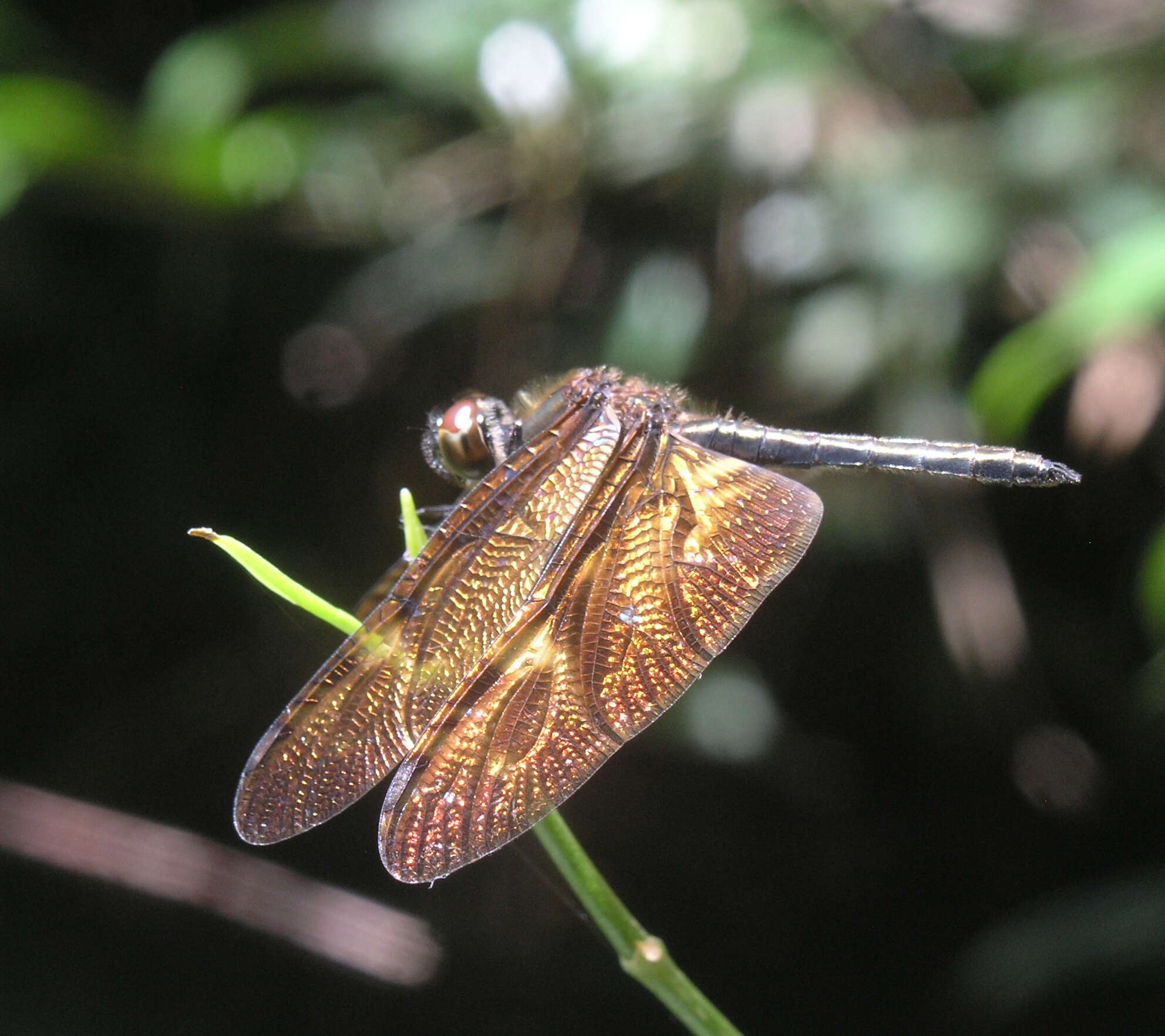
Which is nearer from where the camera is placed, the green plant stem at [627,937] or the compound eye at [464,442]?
the green plant stem at [627,937]

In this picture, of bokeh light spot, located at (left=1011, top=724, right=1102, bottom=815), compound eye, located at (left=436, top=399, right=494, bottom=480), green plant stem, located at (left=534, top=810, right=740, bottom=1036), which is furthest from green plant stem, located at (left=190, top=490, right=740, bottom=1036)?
bokeh light spot, located at (left=1011, top=724, right=1102, bottom=815)

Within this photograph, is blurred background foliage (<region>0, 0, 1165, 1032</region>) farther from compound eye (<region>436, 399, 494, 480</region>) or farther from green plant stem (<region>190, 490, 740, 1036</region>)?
green plant stem (<region>190, 490, 740, 1036</region>)

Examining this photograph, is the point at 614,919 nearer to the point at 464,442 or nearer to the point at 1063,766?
the point at 464,442

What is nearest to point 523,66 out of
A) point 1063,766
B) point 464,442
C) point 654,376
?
point 654,376

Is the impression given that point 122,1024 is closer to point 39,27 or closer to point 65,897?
point 65,897

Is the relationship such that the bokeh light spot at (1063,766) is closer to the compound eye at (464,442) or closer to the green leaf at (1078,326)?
the green leaf at (1078,326)

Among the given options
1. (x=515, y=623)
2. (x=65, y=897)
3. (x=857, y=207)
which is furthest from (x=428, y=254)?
(x=65, y=897)

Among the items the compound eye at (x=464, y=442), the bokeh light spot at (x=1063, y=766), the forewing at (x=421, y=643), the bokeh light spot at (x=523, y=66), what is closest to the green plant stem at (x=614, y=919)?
the forewing at (x=421, y=643)
